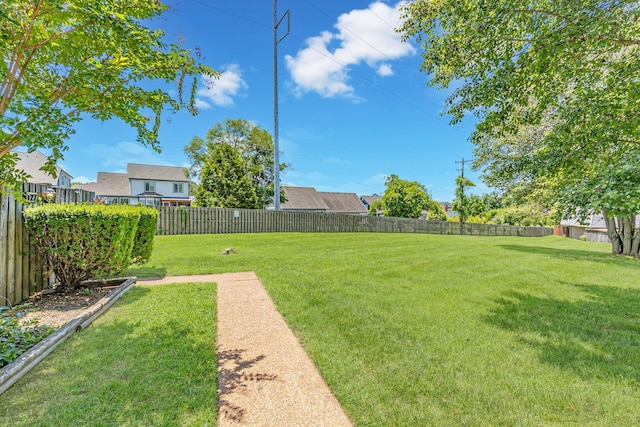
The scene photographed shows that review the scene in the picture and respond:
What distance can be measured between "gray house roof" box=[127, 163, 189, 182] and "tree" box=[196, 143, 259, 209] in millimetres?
13457

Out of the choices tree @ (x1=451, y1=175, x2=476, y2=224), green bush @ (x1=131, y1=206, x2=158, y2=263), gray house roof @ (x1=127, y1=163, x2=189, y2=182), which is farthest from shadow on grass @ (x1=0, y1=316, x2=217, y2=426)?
gray house roof @ (x1=127, y1=163, x2=189, y2=182)

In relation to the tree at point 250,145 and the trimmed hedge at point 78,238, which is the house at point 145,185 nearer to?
the tree at point 250,145

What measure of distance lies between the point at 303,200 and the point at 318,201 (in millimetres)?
2323

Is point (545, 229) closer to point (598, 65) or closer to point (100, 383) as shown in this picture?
point (598, 65)

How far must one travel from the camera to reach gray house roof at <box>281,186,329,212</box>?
35.4 m

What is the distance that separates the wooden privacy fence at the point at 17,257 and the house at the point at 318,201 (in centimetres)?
2928

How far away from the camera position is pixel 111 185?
30547 mm

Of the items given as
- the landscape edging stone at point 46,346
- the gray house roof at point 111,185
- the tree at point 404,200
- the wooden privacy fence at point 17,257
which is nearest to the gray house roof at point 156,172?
the gray house roof at point 111,185

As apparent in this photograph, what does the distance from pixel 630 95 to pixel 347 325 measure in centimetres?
Result: 516

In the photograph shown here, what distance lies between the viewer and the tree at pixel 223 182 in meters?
20.1

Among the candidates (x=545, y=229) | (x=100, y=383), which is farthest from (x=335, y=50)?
(x=545, y=229)

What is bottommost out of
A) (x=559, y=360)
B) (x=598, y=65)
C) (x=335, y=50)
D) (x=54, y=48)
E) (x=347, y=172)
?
(x=559, y=360)

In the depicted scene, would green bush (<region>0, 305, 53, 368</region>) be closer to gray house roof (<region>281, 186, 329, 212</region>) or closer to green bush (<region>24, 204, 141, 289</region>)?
green bush (<region>24, 204, 141, 289</region>)

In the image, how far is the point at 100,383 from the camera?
6.74 ft
